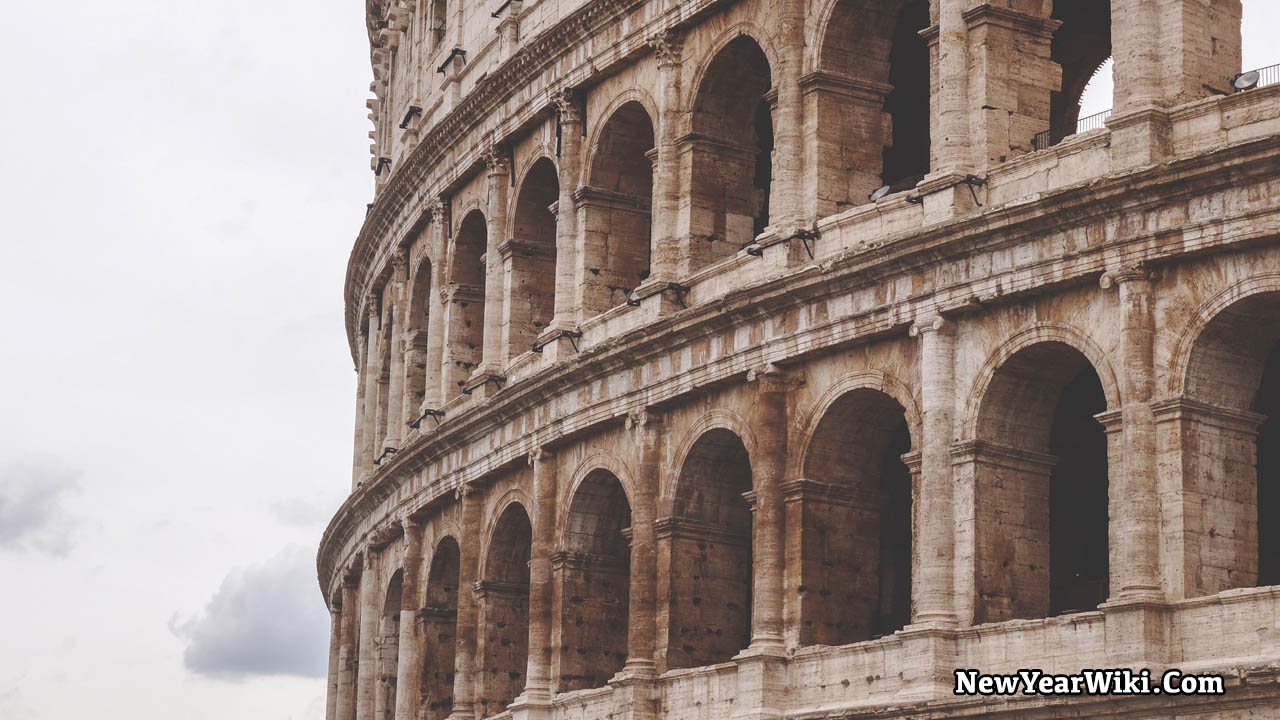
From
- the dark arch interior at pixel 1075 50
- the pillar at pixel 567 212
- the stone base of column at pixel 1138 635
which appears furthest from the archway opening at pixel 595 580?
the stone base of column at pixel 1138 635

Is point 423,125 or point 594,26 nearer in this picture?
point 594,26

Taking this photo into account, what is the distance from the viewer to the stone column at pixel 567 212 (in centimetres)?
3244

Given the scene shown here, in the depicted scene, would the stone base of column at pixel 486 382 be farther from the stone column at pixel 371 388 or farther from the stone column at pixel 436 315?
the stone column at pixel 371 388

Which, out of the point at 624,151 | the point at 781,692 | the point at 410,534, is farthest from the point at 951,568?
the point at 410,534

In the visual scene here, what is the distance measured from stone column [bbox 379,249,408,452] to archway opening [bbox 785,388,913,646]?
14.6 meters

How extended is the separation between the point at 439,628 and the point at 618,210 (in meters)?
7.76

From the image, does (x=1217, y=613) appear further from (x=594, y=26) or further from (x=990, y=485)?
(x=594, y=26)

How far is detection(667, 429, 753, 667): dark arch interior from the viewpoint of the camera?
28797mm

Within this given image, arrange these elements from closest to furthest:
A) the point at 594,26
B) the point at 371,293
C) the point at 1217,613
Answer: the point at 1217,613, the point at 594,26, the point at 371,293

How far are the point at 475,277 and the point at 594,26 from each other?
652cm

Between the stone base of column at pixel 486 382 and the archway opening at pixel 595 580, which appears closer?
the archway opening at pixel 595 580

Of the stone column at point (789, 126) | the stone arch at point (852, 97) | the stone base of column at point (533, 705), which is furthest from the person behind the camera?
the stone base of column at point (533, 705)

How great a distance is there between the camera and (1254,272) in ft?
72.9

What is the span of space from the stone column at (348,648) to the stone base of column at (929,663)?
799 inches
